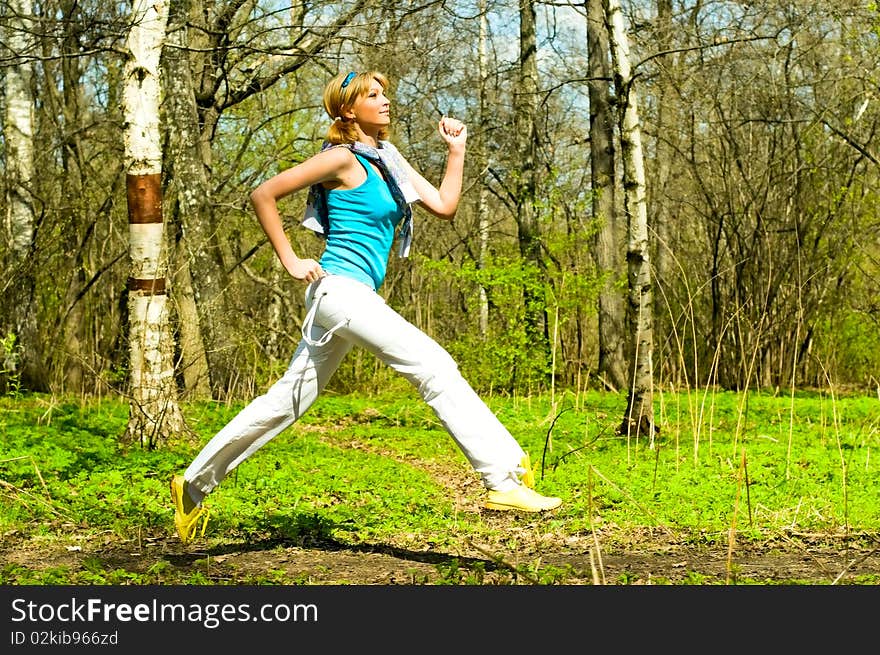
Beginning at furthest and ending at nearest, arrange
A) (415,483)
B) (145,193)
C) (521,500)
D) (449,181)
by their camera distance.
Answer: (145,193)
(415,483)
(449,181)
(521,500)

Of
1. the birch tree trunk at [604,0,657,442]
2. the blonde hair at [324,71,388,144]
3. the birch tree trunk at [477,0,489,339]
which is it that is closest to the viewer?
the blonde hair at [324,71,388,144]

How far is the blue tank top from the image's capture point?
484 centimetres

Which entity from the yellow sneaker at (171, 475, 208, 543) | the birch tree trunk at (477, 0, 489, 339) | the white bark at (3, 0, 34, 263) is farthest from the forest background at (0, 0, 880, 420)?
the yellow sneaker at (171, 475, 208, 543)

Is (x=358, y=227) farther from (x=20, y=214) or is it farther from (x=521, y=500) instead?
(x=20, y=214)

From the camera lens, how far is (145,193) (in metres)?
8.10

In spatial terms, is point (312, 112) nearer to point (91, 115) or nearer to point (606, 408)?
point (91, 115)

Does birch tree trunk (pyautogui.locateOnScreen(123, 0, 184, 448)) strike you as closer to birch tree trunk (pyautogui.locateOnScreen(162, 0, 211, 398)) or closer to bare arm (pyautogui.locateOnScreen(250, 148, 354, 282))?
bare arm (pyautogui.locateOnScreen(250, 148, 354, 282))

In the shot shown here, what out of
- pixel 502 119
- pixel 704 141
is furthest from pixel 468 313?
pixel 502 119

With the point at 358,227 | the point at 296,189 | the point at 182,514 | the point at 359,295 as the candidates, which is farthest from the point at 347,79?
the point at 182,514

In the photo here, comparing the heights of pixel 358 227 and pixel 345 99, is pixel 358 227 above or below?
below

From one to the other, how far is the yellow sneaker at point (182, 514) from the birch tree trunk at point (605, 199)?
10.1 meters

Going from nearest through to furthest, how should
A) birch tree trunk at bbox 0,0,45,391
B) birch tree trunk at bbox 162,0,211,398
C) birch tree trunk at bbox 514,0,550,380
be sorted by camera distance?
birch tree trunk at bbox 0,0,45,391 → birch tree trunk at bbox 162,0,211,398 → birch tree trunk at bbox 514,0,550,380

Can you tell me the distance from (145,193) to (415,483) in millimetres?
2945

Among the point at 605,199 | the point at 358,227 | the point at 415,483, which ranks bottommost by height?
the point at 415,483
